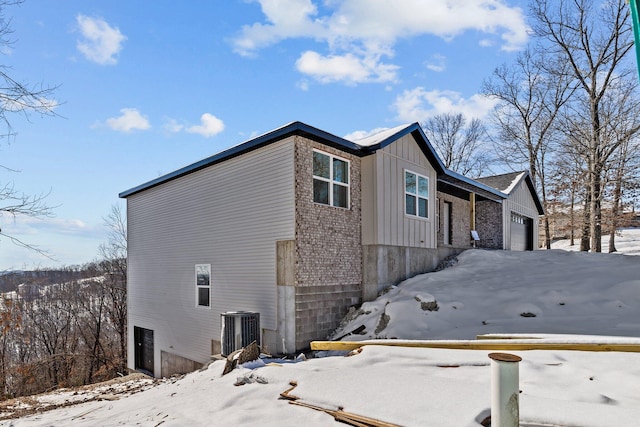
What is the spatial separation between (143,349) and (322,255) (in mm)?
9624

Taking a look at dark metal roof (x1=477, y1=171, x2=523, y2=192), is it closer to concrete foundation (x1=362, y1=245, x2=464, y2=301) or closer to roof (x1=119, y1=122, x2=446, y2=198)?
roof (x1=119, y1=122, x2=446, y2=198)

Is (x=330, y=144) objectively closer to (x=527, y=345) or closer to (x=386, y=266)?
(x=386, y=266)

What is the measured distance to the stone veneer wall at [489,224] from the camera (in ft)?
59.6

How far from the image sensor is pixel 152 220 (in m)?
14.2

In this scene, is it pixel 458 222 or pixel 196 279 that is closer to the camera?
pixel 196 279

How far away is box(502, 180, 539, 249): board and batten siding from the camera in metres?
18.7

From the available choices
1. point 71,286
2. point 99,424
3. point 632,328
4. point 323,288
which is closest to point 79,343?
point 71,286

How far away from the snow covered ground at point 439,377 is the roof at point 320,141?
4.05 meters

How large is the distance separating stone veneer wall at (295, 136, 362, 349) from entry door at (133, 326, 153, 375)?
8027mm

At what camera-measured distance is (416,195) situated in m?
12.1

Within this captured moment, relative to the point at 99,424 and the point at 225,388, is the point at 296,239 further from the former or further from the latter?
the point at 99,424

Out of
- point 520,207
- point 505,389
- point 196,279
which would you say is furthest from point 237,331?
point 520,207

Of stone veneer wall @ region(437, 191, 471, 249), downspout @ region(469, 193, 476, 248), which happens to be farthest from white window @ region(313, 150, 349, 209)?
downspout @ region(469, 193, 476, 248)

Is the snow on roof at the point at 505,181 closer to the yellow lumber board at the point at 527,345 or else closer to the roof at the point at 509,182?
the roof at the point at 509,182
